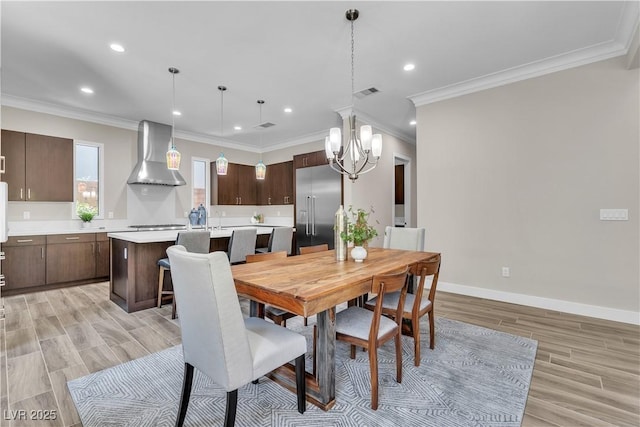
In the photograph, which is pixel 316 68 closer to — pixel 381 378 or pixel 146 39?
pixel 146 39

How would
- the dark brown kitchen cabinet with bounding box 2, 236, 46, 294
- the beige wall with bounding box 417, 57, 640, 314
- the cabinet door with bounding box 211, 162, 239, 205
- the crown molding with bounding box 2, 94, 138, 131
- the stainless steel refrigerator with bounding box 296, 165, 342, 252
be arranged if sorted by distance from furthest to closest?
the cabinet door with bounding box 211, 162, 239, 205, the stainless steel refrigerator with bounding box 296, 165, 342, 252, the crown molding with bounding box 2, 94, 138, 131, the dark brown kitchen cabinet with bounding box 2, 236, 46, 294, the beige wall with bounding box 417, 57, 640, 314

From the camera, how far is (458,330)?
288 centimetres

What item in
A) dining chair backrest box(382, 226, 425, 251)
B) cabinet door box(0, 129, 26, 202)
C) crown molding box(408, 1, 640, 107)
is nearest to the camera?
crown molding box(408, 1, 640, 107)

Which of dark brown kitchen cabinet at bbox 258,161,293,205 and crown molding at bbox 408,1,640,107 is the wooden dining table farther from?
dark brown kitchen cabinet at bbox 258,161,293,205

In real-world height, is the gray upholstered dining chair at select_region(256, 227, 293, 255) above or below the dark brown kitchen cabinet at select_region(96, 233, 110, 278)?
above

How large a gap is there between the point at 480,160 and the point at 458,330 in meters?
2.21

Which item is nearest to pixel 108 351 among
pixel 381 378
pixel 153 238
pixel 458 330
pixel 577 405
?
pixel 153 238

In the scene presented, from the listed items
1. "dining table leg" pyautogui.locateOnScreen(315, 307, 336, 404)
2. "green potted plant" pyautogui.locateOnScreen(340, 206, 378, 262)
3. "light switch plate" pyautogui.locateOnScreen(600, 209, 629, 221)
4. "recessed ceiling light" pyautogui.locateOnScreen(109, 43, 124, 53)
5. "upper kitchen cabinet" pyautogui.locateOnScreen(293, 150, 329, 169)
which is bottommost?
"dining table leg" pyautogui.locateOnScreen(315, 307, 336, 404)

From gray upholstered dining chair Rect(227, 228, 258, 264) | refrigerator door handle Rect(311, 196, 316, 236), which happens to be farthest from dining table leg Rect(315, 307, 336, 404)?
refrigerator door handle Rect(311, 196, 316, 236)

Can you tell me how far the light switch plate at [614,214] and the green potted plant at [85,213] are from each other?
6.86 metres

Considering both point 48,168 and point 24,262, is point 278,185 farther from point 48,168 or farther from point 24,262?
point 24,262

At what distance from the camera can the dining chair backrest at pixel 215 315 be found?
4.30 feet

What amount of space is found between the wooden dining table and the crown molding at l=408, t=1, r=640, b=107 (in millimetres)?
2865

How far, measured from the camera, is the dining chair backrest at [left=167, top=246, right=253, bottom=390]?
1.31 m
